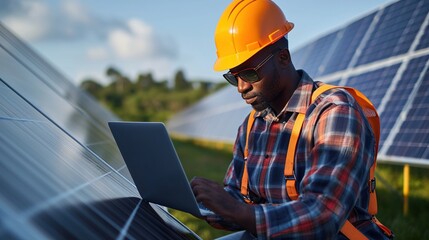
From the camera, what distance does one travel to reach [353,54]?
9.50 metres

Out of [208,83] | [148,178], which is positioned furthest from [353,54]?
[208,83]

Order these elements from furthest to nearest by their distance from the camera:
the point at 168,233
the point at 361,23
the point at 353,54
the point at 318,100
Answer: the point at 361,23 < the point at 353,54 < the point at 318,100 < the point at 168,233

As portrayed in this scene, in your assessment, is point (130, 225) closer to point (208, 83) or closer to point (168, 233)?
point (168, 233)

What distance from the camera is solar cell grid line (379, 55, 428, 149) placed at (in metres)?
6.56

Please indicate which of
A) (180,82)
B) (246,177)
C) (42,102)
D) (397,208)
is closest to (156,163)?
(246,177)

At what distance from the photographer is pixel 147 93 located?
101875 millimetres

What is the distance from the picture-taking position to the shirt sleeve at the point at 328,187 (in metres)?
1.98

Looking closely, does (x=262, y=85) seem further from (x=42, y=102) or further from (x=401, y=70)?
(x=401, y=70)

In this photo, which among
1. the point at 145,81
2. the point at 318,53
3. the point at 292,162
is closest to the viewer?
the point at 292,162

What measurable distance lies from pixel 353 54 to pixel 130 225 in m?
8.29

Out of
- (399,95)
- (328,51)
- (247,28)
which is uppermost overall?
(247,28)

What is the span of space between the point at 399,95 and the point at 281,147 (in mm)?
4741

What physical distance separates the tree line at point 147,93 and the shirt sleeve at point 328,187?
73.8m

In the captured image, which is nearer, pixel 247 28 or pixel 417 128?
pixel 247 28
